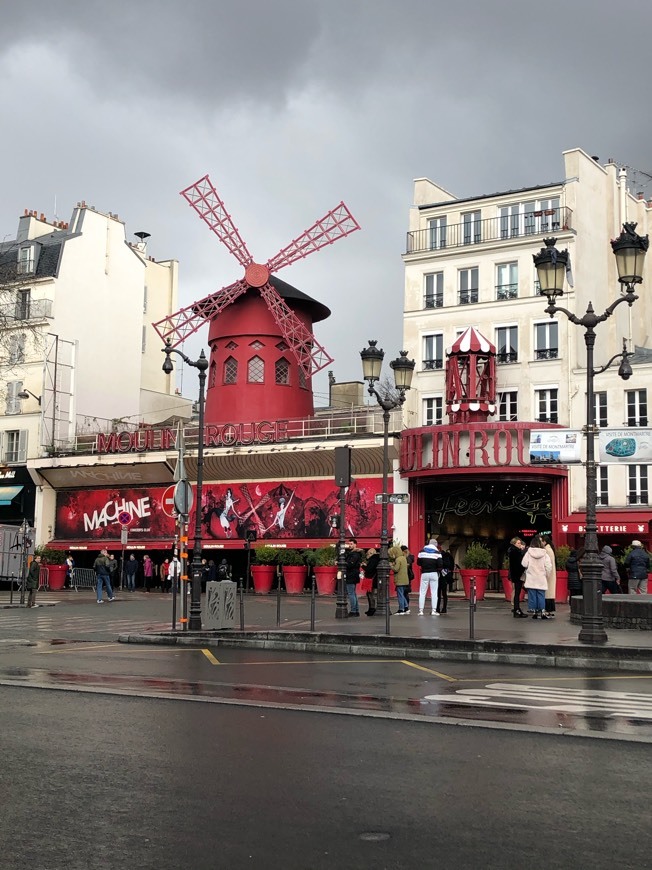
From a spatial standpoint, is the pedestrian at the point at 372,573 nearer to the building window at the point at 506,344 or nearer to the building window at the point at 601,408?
the building window at the point at 601,408

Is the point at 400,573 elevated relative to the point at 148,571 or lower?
elevated

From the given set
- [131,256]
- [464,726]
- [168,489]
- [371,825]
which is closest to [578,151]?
[168,489]

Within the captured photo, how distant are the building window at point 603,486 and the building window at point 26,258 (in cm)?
2313

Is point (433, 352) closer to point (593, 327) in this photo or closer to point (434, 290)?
point (434, 290)

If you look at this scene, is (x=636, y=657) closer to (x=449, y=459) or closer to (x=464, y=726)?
(x=464, y=726)

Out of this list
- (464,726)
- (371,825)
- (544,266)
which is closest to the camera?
(371,825)

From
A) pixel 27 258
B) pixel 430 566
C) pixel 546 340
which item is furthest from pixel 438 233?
pixel 430 566

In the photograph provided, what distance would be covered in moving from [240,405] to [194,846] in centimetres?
3261

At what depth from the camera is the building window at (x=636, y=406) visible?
2931cm

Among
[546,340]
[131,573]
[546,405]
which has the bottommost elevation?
[131,573]

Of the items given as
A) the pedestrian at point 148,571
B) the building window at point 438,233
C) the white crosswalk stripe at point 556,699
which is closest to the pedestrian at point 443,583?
the white crosswalk stripe at point 556,699

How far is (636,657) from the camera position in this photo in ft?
40.0

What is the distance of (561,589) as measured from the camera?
1030 inches

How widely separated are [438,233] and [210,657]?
23.8m
